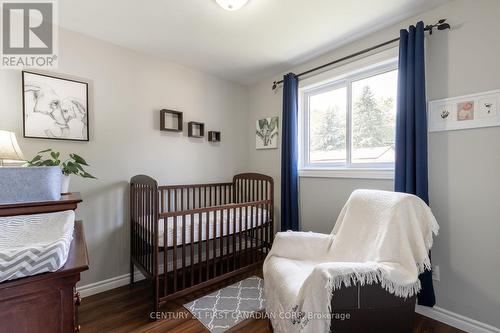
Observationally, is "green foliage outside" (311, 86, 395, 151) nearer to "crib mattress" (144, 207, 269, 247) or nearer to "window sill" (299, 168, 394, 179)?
"window sill" (299, 168, 394, 179)

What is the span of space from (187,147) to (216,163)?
462 millimetres

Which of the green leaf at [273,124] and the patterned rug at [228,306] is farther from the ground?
the green leaf at [273,124]

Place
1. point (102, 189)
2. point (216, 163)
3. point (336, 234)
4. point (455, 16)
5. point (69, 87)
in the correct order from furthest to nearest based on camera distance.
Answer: point (216, 163) → point (102, 189) → point (69, 87) → point (336, 234) → point (455, 16)

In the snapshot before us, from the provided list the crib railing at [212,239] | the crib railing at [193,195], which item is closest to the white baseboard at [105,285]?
the crib railing at [212,239]

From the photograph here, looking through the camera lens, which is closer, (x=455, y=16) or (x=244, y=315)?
(x=455, y=16)

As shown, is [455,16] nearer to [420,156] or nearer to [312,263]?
[420,156]

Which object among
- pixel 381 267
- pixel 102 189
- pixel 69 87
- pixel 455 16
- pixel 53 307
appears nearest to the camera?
pixel 53 307

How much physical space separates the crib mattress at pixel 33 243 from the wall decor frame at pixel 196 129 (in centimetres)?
180

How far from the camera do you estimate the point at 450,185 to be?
165 centimetres

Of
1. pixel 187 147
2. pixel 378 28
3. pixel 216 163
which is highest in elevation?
pixel 378 28

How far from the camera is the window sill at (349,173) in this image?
196 cm

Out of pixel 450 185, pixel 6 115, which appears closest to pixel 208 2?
pixel 6 115

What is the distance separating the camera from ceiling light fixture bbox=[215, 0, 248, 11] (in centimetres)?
160

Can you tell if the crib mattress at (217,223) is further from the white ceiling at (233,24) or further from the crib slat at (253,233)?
the white ceiling at (233,24)
